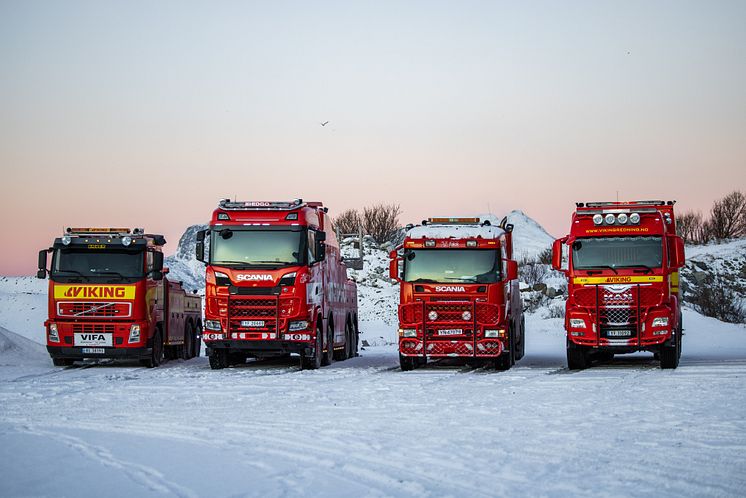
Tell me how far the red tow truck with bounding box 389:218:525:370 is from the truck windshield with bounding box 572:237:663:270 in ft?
5.76

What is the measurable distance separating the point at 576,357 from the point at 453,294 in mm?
3324

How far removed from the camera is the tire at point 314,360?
79.5ft

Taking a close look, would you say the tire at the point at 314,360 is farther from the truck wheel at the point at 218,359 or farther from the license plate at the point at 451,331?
the license plate at the point at 451,331

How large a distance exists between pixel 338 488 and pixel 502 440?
3.33 m

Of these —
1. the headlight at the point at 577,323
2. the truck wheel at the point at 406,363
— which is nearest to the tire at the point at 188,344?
the truck wheel at the point at 406,363

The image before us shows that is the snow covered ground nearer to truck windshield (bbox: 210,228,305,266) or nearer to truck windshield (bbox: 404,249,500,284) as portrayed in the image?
truck windshield (bbox: 404,249,500,284)

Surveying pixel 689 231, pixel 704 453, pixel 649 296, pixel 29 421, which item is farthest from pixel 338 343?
pixel 689 231

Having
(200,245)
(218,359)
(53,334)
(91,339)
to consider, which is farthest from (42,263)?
(218,359)

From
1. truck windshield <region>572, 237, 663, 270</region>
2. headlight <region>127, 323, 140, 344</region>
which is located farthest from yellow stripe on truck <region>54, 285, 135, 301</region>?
truck windshield <region>572, 237, 663, 270</region>

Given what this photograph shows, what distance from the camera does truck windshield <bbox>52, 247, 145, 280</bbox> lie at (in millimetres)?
24750

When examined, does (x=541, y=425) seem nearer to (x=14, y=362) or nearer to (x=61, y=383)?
(x=61, y=383)

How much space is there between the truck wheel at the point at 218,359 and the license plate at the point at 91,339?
2.48m

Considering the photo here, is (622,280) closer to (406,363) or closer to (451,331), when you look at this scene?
(451,331)

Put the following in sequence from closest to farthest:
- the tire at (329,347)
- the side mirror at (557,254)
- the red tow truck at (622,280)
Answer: the red tow truck at (622,280)
the side mirror at (557,254)
the tire at (329,347)
